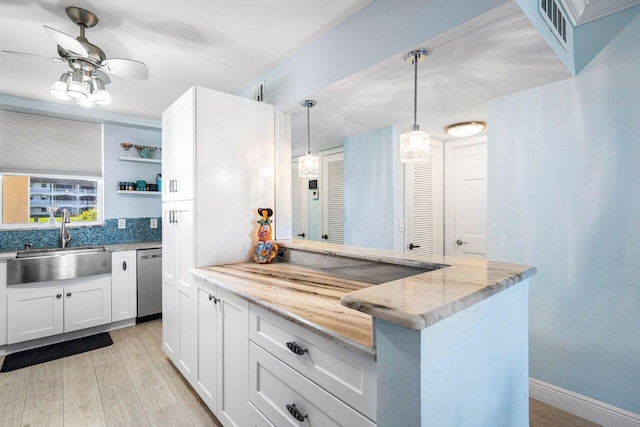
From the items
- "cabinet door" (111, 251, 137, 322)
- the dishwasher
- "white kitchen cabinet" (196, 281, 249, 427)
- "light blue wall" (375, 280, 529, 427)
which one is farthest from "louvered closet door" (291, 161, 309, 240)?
"light blue wall" (375, 280, 529, 427)

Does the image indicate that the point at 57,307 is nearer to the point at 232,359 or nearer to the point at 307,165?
the point at 232,359

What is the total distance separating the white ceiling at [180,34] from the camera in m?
1.78

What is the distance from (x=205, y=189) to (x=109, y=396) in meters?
1.59

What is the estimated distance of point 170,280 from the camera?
2.47m

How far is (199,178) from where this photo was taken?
211 centimetres

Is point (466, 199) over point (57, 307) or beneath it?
over

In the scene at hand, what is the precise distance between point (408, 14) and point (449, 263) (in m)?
1.29

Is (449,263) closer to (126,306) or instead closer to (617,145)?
(617,145)

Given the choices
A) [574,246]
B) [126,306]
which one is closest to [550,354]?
[574,246]

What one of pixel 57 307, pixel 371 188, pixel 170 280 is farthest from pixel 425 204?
pixel 57 307

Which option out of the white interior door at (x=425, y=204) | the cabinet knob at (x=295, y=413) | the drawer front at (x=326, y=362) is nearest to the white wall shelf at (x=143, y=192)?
the white interior door at (x=425, y=204)

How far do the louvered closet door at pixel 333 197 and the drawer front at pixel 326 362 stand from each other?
2.85 meters

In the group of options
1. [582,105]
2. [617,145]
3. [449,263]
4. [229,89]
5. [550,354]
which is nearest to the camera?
[449,263]

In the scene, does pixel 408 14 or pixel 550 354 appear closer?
pixel 408 14
